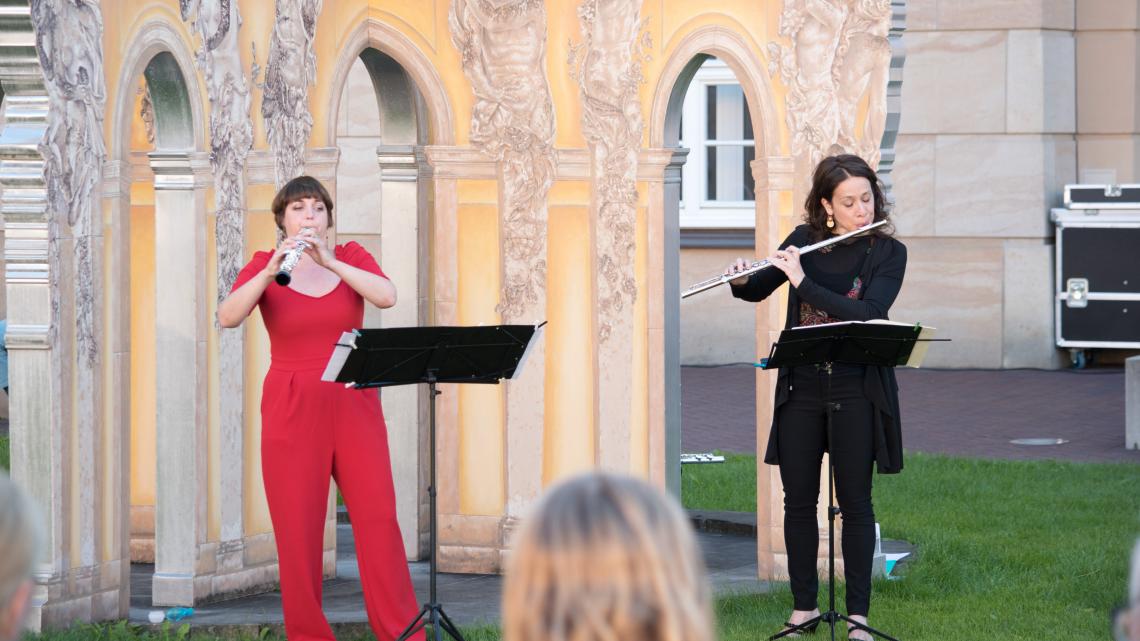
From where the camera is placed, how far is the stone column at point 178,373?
8.34 m

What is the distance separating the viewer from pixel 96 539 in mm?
7594

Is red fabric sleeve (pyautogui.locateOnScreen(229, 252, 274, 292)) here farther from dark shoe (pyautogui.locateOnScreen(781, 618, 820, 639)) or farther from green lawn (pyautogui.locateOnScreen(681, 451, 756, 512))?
green lawn (pyautogui.locateOnScreen(681, 451, 756, 512))

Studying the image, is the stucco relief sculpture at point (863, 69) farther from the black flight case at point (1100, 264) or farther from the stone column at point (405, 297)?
the black flight case at point (1100, 264)

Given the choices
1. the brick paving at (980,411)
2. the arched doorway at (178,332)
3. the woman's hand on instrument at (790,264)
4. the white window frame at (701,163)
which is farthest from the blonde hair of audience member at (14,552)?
the white window frame at (701,163)

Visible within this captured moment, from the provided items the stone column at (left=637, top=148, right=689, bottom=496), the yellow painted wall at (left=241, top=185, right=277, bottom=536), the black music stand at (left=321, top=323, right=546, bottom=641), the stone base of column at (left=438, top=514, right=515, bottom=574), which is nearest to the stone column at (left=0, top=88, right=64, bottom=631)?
the yellow painted wall at (left=241, top=185, right=277, bottom=536)

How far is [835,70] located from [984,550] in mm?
2736

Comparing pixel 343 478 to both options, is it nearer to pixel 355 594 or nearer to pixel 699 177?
pixel 355 594

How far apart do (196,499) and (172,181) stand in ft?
4.73

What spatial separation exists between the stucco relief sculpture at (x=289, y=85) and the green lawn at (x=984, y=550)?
2.41m

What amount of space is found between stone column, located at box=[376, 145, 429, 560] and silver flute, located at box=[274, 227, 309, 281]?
11.2ft

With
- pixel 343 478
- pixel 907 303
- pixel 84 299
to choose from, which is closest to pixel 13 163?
pixel 84 299

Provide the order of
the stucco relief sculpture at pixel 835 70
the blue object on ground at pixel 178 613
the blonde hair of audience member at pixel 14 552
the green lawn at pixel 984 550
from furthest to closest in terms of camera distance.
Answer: the stucco relief sculpture at pixel 835 70 → the blue object on ground at pixel 178 613 → the green lawn at pixel 984 550 → the blonde hair of audience member at pixel 14 552

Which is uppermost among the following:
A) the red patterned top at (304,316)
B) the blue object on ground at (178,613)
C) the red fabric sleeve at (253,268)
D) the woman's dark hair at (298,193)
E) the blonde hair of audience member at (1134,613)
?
the woman's dark hair at (298,193)

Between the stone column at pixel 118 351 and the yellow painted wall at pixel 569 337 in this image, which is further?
the yellow painted wall at pixel 569 337
